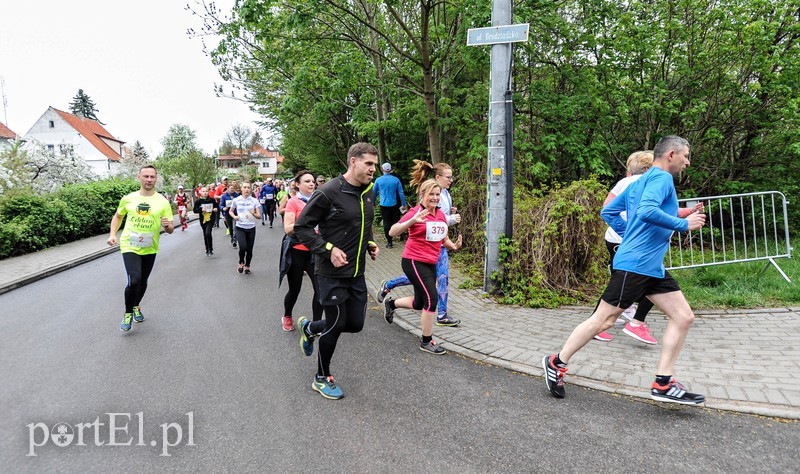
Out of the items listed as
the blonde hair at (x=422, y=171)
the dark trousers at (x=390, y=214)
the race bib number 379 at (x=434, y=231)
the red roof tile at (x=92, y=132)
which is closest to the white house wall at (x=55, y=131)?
the red roof tile at (x=92, y=132)

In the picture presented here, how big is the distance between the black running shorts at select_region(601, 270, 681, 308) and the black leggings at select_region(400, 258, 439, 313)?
5.48 ft

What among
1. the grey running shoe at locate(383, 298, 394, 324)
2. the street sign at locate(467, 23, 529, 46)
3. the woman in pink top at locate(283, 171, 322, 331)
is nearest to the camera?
the woman in pink top at locate(283, 171, 322, 331)

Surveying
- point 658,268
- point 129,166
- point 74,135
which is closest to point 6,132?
point 74,135

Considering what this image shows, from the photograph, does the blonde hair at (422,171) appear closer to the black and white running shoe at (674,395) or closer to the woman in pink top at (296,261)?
the woman in pink top at (296,261)

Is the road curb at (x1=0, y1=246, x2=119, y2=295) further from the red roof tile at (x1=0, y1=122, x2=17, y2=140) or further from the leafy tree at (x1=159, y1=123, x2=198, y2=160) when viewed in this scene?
the leafy tree at (x1=159, y1=123, x2=198, y2=160)

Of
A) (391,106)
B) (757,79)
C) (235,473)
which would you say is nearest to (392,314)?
(235,473)

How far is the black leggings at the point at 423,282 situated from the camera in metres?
4.41

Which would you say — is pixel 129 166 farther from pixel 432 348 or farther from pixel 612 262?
pixel 612 262

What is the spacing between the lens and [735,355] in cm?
402

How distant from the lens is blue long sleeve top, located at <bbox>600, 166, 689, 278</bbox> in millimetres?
3127

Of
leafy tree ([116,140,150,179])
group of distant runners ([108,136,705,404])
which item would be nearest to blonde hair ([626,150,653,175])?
group of distant runners ([108,136,705,404])

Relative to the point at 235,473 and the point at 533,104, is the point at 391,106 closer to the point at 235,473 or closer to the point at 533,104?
the point at 533,104

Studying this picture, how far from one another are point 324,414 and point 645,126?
9.60 m

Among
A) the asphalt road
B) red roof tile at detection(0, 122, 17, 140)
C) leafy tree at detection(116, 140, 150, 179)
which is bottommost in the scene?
the asphalt road
